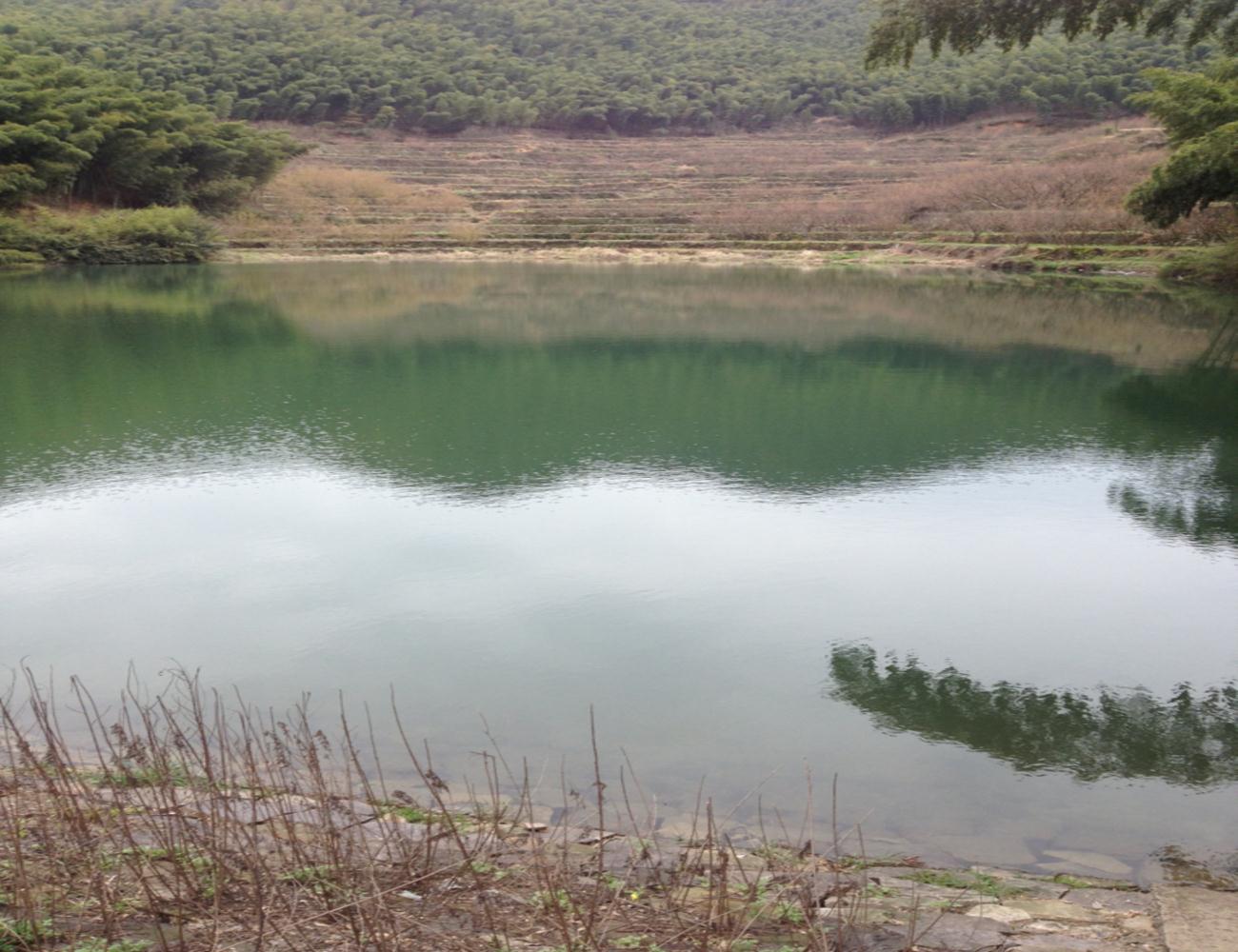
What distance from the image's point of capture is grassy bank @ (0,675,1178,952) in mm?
3162

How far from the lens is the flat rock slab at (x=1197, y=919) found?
12.1 ft

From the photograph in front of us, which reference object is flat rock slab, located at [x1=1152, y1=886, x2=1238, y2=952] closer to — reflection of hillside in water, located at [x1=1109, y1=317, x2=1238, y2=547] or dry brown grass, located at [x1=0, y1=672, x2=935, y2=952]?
dry brown grass, located at [x1=0, y1=672, x2=935, y2=952]

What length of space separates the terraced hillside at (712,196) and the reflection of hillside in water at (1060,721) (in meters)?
29.9

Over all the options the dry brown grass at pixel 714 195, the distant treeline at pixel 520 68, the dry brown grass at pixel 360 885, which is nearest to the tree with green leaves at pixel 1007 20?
the dry brown grass at pixel 360 885

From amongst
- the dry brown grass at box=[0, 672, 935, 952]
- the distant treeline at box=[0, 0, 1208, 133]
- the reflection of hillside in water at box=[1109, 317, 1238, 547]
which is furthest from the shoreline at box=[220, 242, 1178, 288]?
the dry brown grass at box=[0, 672, 935, 952]

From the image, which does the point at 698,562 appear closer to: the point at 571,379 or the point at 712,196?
the point at 571,379

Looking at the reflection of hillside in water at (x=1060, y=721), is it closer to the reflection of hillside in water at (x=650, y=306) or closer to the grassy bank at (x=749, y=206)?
the reflection of hillside in water at (x=650, y=306)

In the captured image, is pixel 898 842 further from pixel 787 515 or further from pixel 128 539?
pixel 128 539

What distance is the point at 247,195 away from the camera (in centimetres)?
4325

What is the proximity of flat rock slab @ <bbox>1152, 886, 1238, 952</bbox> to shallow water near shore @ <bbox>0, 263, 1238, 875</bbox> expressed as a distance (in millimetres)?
375

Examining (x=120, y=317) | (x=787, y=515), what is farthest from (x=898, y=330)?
(x=120, y=317)

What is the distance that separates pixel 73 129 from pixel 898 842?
125ft

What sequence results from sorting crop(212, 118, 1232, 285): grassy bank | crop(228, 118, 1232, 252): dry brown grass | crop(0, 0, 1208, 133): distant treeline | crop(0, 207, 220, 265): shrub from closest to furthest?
crop(0, 207, 220, 265): shrub < crop(212, 118, 1232, 285): grassy bank < crop(228, 118, 1232, 252): dry brown grass < crop(0, 0, 1208, 133): distant treeline

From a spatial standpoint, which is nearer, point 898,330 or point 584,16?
point 898,330
